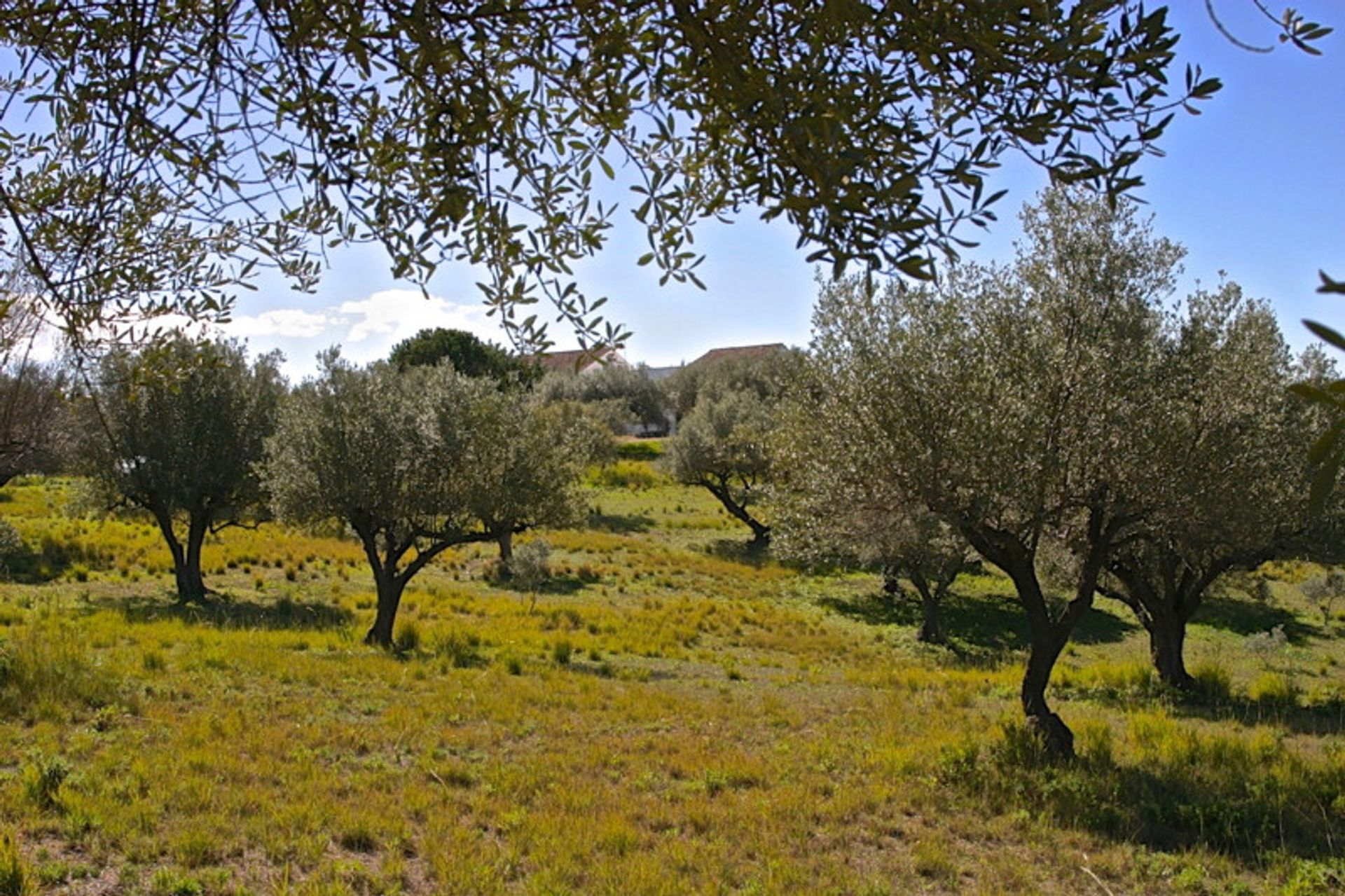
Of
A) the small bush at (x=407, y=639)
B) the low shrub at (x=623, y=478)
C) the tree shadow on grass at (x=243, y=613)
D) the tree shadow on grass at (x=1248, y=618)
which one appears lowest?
the tree shadow on grass at (x=243, y=613)

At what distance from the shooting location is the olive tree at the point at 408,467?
20203 millimetres

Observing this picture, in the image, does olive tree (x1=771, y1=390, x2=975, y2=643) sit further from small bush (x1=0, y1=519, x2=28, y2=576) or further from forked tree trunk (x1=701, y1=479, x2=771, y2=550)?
forked tree trunk (x1=701, y1=479, x2=771, y2=550)

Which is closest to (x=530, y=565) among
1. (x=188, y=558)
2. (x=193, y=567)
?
(x=193, y=567)

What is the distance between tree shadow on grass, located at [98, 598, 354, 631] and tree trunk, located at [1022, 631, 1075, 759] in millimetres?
14958

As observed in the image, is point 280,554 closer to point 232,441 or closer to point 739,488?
point 232,441

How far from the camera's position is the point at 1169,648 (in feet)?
58.9

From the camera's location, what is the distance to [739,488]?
179 feet

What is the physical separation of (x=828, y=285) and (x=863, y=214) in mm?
11142

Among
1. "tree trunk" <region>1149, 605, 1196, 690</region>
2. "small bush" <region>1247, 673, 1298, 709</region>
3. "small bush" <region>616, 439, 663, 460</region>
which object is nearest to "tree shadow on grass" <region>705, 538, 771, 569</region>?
"tree trunk" <region>1149, 605, 1196, 690</region>

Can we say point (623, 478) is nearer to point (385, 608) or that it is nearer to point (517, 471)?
point (517, 471)

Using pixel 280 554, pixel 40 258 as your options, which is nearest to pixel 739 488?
pixel 280 554

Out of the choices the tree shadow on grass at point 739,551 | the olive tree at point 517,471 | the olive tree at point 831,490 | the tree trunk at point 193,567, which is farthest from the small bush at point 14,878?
the tree shadow on grass at point 739,551

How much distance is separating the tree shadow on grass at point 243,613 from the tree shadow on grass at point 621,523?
22218mm

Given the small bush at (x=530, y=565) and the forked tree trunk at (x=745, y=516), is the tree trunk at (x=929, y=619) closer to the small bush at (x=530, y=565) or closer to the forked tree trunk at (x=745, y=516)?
the small bush at (x=530, y=565)
